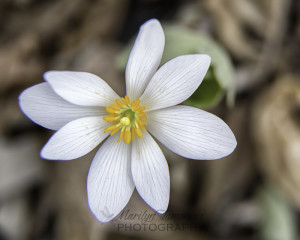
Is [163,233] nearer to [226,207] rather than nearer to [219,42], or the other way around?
[226,207]

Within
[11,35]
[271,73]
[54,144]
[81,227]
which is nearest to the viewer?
[54,144]

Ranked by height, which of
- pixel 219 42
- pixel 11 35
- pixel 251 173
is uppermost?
pixel 11 35

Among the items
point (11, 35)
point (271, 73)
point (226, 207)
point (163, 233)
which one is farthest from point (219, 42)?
point (11, 35)

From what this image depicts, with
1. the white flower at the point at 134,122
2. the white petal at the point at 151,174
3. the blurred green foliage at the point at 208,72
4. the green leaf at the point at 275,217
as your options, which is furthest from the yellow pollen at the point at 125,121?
the green leaf at the point at 275,217

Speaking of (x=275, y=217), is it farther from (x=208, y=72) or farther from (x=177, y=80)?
(x=177, y=80)

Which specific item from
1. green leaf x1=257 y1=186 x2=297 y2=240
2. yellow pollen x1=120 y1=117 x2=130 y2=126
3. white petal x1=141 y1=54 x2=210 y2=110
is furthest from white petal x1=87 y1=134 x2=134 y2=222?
green leaf x1=257 y1=186 x2=297 y2=240

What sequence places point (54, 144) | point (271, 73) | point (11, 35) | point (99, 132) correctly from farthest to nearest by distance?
1. point (11, 35)
2. point (271, 73)
3. point (99, 132)
4. point (54, 144)

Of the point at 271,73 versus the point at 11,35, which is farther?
the point at 11,35

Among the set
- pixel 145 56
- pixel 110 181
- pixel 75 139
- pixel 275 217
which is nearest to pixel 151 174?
pixel 110 181
